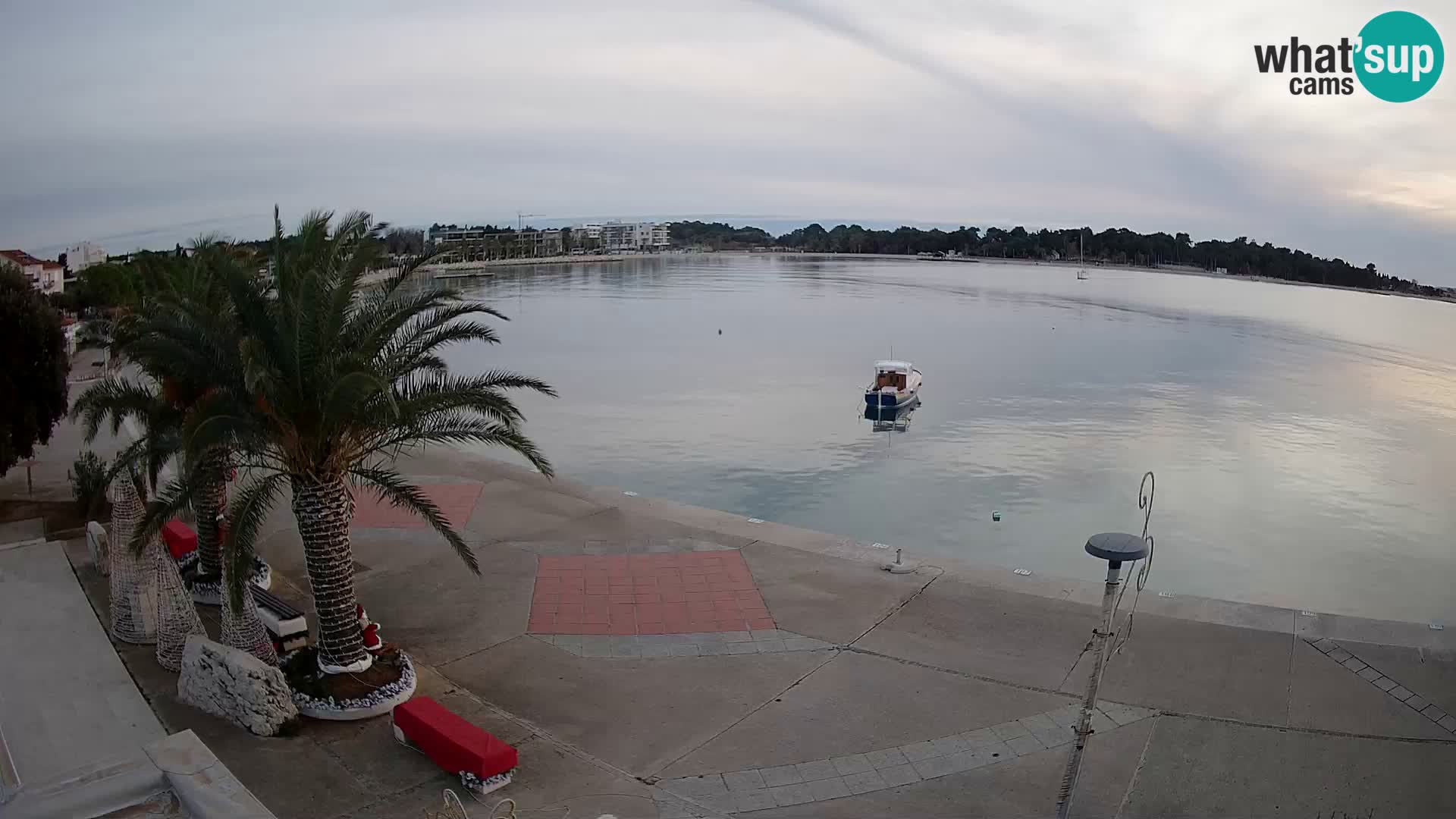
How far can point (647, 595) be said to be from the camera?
1285cm

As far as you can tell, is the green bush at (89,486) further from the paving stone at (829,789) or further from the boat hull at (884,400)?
the boat hull at (884,400)

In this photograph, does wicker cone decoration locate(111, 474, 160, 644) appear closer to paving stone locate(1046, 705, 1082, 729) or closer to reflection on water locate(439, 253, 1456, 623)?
paving stone locate(1046, 705, 1082, 729)

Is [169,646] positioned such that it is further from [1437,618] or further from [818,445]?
[818,445]

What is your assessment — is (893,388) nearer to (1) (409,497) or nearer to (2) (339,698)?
(1) (409,497)

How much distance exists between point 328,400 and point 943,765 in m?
6.48

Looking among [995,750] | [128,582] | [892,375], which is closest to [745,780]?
[995,750]

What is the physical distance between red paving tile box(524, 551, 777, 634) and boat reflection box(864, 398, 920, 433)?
69.8 ft

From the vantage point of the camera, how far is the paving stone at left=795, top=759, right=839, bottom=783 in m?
8.50

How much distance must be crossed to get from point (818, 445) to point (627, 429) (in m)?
6.66

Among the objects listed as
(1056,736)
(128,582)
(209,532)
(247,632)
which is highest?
(209,532)

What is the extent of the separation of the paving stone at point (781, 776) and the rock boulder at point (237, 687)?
180 inches

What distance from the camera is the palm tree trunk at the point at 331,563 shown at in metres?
9.62

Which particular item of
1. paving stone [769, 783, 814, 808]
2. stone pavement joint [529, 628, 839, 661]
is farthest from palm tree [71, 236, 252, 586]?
paving stone [769, 783, 814, 808]

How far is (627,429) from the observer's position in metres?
33.3
